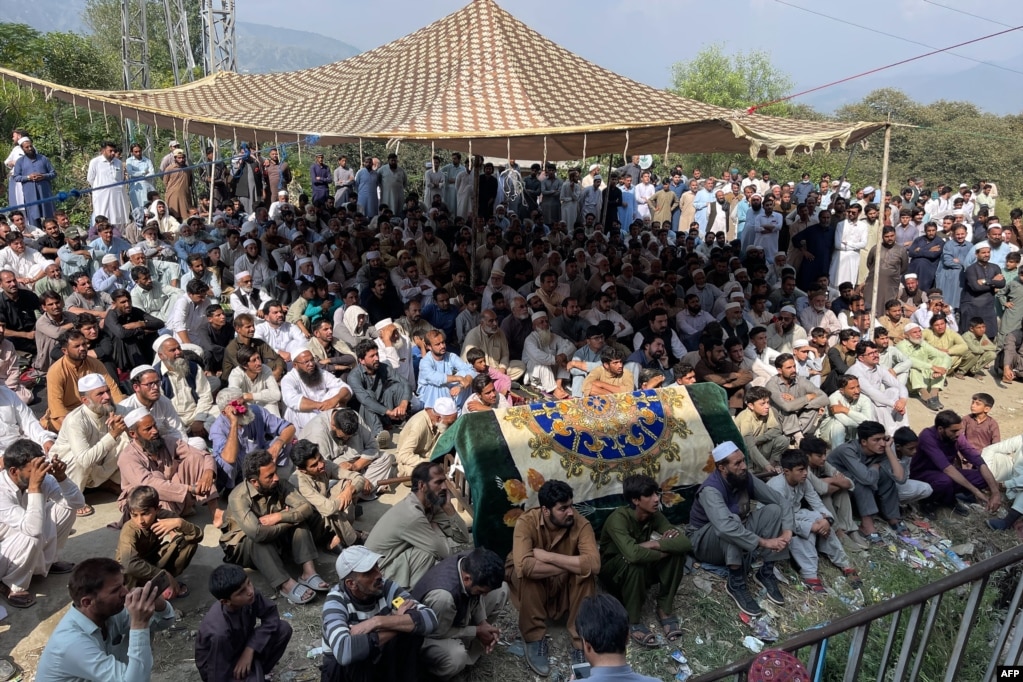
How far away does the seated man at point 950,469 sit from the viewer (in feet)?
18.9

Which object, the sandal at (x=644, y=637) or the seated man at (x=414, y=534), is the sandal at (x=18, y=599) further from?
the sandal at (x=644, y=637)

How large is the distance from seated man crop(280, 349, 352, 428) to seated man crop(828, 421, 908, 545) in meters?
3.57

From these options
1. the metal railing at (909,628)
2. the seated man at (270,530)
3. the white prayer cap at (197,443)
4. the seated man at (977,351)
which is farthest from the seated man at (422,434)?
the seated man at (977,351)

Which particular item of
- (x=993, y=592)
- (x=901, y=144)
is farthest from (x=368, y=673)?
(x=901, y=144)

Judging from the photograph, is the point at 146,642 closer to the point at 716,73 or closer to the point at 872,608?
the point at 872,608

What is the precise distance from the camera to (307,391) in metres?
5.95

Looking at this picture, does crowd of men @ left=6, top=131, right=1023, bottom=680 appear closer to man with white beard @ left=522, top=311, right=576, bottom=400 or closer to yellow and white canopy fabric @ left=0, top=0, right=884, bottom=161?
man with white beard @ left=522, top=311, right=576, bottom=400

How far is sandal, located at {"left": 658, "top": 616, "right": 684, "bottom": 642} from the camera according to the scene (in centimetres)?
432

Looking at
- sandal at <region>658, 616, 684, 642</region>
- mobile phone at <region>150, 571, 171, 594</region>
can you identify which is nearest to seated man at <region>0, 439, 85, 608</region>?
mobile phone at <region>150, 571, 171, 594</region>

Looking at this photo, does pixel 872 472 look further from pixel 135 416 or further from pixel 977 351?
pixel 135 416

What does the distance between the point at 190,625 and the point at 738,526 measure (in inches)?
120

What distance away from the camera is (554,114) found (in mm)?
6781

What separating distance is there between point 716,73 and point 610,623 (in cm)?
4181

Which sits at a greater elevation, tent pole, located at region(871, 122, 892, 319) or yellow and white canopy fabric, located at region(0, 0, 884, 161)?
yellow and white canopy fabric, located at region(0, 0, 884, 161)
